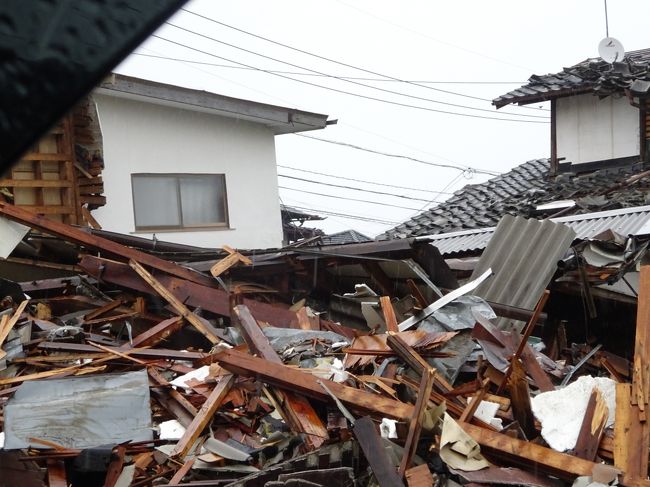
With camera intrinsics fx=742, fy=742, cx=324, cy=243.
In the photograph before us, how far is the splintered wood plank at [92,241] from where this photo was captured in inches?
355

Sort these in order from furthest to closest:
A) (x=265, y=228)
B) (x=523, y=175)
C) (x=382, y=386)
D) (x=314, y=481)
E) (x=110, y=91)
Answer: (x=523, y=175) < (x=265, y=228) < (x=110, y=91) < (x=382, y=386) < (x=314, y=481)

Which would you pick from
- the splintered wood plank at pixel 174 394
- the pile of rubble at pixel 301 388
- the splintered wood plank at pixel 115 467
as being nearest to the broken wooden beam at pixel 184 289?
the pile of rubble at pixel 301 388

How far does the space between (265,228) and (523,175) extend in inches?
275

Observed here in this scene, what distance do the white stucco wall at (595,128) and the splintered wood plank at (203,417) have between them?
12.4 meters

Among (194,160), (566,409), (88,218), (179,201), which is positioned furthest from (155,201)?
(566,409)

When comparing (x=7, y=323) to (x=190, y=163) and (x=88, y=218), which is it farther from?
(x=190, y=163)

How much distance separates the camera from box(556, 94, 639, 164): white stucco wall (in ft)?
52.0

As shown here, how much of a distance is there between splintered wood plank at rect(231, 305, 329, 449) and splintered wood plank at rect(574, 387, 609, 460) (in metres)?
1.84

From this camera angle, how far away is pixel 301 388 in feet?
19.5

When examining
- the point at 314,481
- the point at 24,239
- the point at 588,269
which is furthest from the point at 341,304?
the point at 314,481

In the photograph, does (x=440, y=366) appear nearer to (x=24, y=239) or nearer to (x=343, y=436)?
(x=343, y=436)

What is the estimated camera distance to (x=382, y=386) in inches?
245

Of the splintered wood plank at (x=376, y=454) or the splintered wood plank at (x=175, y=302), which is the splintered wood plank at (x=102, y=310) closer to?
the splintered wood plank at (x=175, y=302)

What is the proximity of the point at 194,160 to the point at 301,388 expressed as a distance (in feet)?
31.7
